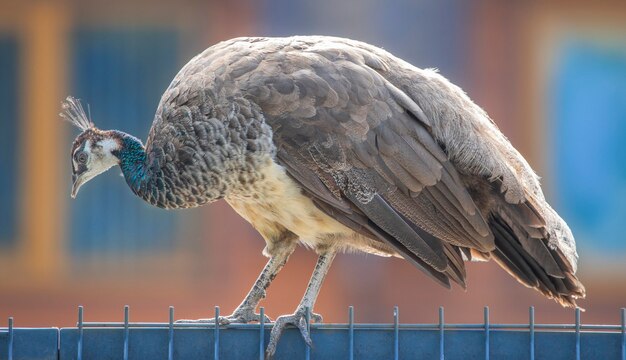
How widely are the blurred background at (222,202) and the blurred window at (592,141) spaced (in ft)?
0.03

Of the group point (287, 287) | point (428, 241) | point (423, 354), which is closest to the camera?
point (423, 354)

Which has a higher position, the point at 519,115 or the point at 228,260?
the point at 519,115

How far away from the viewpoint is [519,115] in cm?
962

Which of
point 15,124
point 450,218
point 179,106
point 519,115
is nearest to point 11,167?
point 15,124

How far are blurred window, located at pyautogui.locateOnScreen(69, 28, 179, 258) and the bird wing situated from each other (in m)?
4.54

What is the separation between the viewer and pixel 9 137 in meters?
9.89

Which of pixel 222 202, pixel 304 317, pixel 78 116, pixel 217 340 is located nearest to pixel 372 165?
pixel 304 317

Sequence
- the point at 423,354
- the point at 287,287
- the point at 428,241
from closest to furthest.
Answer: the point at 423,354 → the point at 428,241 → the point at 287,287

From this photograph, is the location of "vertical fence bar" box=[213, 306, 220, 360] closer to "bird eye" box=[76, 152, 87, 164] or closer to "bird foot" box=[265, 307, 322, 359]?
"bird foot" box=[265, 307, 322, 359]

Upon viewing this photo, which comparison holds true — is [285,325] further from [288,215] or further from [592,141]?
[592,141]

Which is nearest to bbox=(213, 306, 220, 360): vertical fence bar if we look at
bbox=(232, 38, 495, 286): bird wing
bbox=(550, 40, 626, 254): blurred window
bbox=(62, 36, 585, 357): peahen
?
bbox=(62, 36, 585, 357): peahen

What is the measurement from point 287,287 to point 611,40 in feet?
8.84

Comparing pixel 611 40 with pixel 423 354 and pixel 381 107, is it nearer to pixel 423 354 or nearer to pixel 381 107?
pixel 381 107

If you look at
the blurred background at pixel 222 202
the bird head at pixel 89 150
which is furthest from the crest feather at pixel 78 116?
the blurred background at pixel 222 202
